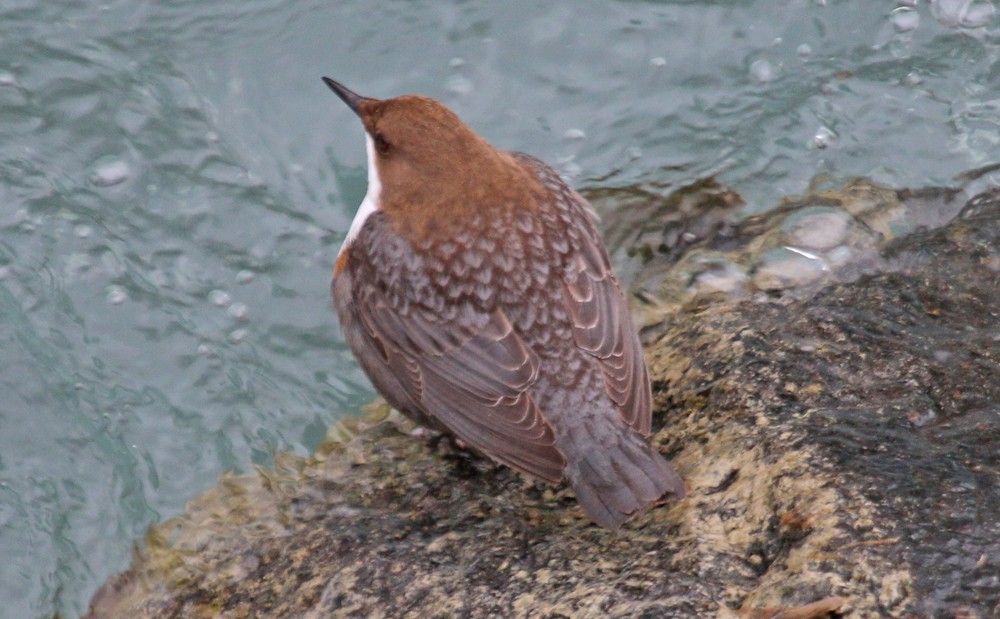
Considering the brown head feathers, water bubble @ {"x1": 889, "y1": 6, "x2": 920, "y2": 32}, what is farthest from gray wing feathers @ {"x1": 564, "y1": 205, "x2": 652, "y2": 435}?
water bubble @ {"x1": 889, "y1": 6, "x2": 920, "y2": 32}

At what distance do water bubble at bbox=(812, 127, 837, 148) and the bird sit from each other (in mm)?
2044

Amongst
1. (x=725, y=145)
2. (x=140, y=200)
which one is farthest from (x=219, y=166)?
(x=725, y=145)

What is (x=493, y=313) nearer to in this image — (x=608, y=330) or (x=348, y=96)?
(x=608, y=330)

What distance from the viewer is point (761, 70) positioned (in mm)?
6590

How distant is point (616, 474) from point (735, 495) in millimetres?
422

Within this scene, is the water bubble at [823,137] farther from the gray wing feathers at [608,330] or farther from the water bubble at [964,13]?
the gray wing feathers at [608,330]

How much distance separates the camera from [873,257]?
4715 mm

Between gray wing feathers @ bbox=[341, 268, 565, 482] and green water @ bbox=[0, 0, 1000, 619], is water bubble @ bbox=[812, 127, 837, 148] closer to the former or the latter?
green water @ bbox=[0, 0, 1000, 619]

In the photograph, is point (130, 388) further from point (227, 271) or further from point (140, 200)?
point (140, 200)

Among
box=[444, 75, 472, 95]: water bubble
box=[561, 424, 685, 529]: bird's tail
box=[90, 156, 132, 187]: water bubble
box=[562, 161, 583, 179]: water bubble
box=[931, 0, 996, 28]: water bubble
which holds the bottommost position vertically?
box=[562, 161, 583, 179]: water bubble

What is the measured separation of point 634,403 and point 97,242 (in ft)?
10.8

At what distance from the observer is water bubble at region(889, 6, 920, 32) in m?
6.65

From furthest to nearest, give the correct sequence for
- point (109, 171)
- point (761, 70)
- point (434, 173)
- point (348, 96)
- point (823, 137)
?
point (761, 70)
point (823, 137)
point (109, 171)
point (348, 96)
point (434, 173)

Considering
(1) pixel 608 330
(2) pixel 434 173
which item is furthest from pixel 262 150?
(1) pixel 608 330
